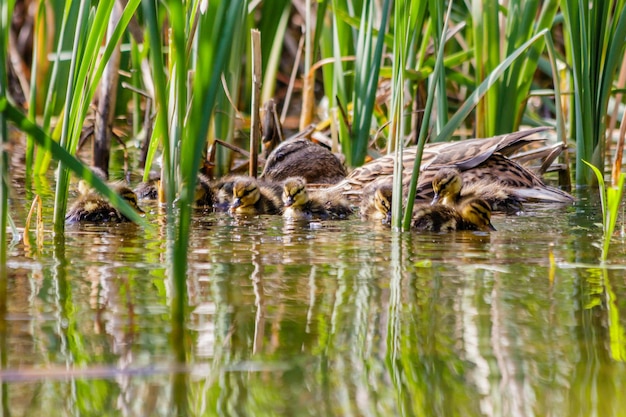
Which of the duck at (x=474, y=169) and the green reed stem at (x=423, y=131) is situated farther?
the duck at (x=474, y=169)

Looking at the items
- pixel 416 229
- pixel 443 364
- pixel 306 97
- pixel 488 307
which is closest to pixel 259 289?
pixel 488 307

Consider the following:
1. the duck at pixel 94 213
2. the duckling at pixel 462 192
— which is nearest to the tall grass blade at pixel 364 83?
the duckling at pixel 462 192

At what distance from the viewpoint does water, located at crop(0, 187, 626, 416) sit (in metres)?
1.86

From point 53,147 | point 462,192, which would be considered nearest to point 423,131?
point 462,192

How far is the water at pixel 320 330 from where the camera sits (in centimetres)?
186

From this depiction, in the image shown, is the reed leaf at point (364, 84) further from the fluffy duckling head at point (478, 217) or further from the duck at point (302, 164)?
the fluffy duckling head at point (478, 217)

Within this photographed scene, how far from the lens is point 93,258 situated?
10.6 ft

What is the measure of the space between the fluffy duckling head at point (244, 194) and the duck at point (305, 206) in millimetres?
145

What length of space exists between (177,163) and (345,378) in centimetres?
227

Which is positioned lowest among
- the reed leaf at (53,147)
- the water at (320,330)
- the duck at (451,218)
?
the water at (320,330)

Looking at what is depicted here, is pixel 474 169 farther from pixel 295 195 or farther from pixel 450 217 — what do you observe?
pixel 450 217

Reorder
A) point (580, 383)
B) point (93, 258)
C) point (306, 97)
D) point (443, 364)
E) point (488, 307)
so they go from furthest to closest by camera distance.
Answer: point (306, 97)
point (93, 258)
point (488, 307)
point (443, 364)
point (580, 383)

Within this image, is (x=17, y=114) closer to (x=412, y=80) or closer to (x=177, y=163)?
(x=177, y=163)

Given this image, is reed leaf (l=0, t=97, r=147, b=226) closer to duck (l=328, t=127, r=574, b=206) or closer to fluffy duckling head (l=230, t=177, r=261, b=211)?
fluffy duckling head (l=230, t=177, r=261, b=211)
